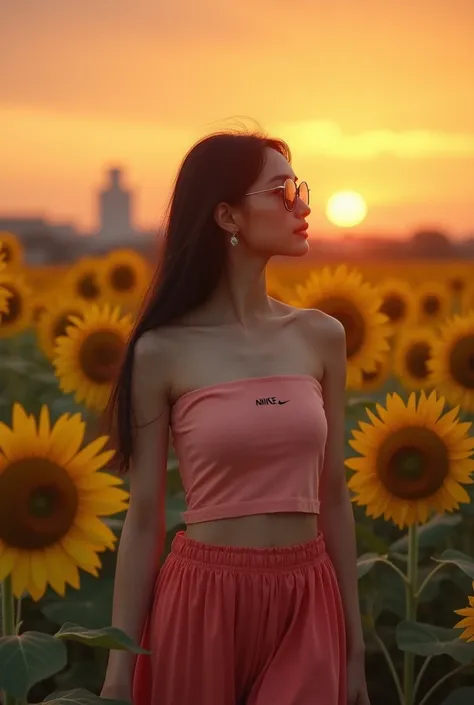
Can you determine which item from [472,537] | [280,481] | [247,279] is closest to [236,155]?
[247,279]

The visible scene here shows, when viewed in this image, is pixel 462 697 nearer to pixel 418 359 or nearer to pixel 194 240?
pixel 194 240

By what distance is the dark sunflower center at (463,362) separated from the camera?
15.2ft

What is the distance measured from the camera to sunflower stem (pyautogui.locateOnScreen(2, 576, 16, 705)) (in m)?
2.10

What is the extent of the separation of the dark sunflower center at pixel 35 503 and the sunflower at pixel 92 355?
94.6 inches

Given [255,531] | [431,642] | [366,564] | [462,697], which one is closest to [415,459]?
[366,564]

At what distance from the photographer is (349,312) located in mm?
4750

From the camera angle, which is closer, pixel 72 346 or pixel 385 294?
pixel 72 346

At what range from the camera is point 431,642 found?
2.92m

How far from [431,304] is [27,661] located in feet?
17.5

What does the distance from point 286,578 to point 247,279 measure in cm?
62

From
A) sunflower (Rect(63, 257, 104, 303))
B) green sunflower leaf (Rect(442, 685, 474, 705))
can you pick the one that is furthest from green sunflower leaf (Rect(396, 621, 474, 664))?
sunflower (Rect(63, 257, 104, 303))

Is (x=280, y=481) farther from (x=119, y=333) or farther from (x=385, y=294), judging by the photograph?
(x=385, y=294)

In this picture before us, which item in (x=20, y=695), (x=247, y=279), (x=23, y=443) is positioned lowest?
(x=20, y=695)

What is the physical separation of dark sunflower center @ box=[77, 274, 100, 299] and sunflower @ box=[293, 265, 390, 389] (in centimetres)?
194
